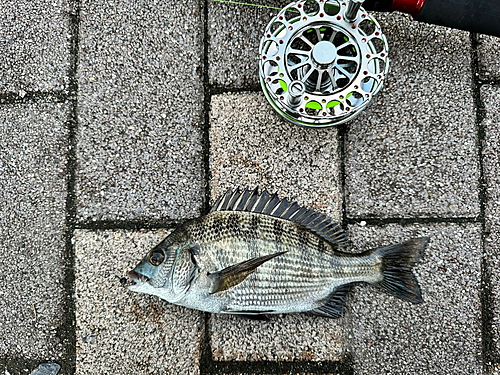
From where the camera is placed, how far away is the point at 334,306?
2.47 m

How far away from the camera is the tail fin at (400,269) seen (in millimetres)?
2391

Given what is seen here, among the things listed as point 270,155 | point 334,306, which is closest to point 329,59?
point 270,155

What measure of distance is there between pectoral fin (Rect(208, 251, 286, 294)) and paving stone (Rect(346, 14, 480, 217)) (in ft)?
2.67

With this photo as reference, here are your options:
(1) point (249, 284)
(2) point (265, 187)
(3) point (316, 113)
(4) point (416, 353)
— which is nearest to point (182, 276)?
(1) point (249, 284)

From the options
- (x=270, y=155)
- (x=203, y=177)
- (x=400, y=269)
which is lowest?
(x=400, y=269)

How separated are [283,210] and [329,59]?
94 centimetres

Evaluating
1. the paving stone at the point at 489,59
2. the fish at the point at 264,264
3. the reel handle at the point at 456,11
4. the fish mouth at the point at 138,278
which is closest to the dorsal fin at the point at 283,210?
the fish at the point at 264,264

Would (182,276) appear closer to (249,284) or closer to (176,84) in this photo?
(249,284)

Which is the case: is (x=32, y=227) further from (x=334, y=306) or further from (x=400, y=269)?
(x=400, y=269)

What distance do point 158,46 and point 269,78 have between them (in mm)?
873

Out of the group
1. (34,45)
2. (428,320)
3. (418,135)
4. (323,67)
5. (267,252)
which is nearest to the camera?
(267,252)

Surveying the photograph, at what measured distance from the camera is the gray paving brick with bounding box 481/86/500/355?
2.61 metres

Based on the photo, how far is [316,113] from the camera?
8.30ft

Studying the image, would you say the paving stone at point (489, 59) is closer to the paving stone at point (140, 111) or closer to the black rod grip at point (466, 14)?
the black rod grip at point (466, 14)
